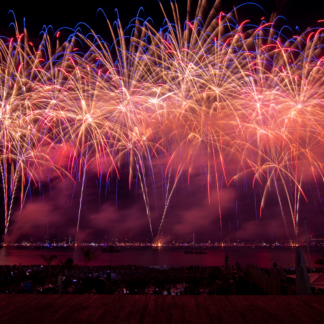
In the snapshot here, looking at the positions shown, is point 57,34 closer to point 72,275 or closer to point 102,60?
point 102,60

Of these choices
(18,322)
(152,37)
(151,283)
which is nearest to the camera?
(18,322)

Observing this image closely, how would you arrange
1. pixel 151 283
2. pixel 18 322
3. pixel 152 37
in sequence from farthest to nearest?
pixel 151 283, pixel 152 37, pixel 18 322

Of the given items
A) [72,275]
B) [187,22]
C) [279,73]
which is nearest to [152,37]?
[187,22]

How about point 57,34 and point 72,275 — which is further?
point 72,275

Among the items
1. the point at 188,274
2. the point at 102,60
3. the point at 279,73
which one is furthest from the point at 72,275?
the point at 279,73

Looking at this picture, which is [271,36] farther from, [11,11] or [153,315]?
[153,315]

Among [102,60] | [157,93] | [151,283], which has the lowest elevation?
[151,283]

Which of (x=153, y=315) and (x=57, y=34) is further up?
(x=57, y=34)
